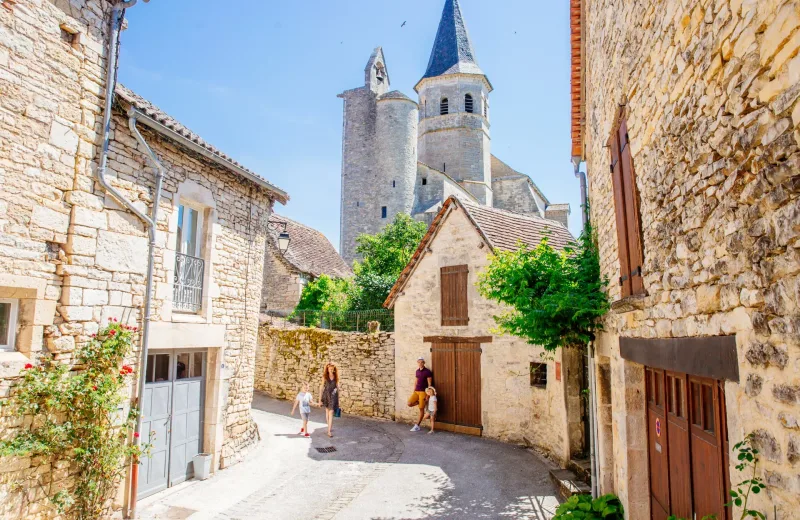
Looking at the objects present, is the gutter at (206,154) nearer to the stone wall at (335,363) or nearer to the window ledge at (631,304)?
the stone wall at (335,363)

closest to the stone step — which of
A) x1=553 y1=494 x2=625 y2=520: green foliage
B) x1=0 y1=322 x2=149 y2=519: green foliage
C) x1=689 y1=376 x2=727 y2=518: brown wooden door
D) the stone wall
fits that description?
x1=553 y1=494 x2=625 y2=520: green foliage

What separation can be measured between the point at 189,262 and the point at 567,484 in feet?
20.1

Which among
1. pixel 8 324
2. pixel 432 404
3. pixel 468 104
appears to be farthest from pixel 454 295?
pixel 468 104

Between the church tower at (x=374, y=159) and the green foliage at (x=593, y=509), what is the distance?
29066 mm

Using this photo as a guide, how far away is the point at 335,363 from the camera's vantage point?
44.7ft

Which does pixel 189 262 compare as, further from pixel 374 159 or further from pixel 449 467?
pixel 374 159

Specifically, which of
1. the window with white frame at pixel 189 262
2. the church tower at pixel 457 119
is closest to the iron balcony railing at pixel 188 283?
the window with white frame at pixel 189 262

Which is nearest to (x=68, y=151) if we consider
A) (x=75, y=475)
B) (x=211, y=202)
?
(x=211, y=202)

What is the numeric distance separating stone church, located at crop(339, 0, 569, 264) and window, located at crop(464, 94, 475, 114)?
0.25ft

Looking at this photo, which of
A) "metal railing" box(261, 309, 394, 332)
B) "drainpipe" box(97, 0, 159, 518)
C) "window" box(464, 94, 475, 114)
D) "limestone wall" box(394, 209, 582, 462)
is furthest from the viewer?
"window" box(464, 94, 475, 114)

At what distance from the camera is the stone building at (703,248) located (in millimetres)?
1956

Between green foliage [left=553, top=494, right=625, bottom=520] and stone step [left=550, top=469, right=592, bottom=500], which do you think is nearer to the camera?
green foliage [left=553, top=494, right=625, bottom=520]

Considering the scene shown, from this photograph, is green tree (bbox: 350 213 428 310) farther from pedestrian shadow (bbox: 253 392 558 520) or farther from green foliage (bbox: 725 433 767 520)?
green foliage (bbox: 725 433 767 520)

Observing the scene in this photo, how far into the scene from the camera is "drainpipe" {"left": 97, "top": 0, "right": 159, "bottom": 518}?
596cm
